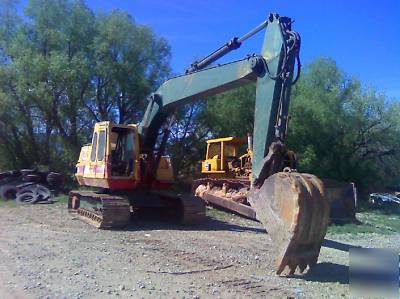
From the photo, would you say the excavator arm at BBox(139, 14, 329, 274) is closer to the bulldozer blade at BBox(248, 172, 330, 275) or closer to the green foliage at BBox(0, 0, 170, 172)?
the bulldozer blade at BBox(248, 172, 330, 275)

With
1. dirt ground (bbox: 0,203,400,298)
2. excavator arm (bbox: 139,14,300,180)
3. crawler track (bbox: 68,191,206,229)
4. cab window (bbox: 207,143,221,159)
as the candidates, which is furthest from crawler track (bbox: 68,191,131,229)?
cab window (bbox: 207,143,221,159)

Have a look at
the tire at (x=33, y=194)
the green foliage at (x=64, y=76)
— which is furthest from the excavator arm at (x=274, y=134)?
the green foliage at (x=64, y=76)

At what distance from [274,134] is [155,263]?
295cm

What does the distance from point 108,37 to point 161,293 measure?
2035 cm

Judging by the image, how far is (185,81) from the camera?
12023mm

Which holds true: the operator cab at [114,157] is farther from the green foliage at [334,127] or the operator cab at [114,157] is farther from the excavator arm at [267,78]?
the green foliage at [334,127]

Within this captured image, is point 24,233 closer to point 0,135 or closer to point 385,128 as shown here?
point 0,135

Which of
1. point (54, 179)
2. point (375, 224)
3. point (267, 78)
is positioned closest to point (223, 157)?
point (375, 224)

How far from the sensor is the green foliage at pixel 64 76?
23141 millimetres

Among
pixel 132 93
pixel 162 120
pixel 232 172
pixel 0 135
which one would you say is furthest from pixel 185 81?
pixel 0 135

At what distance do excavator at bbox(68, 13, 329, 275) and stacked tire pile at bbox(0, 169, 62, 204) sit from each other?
11.7ft

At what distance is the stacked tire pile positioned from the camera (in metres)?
18.7

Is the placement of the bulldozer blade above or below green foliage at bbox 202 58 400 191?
below

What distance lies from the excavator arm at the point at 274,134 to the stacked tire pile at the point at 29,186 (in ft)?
26.6
